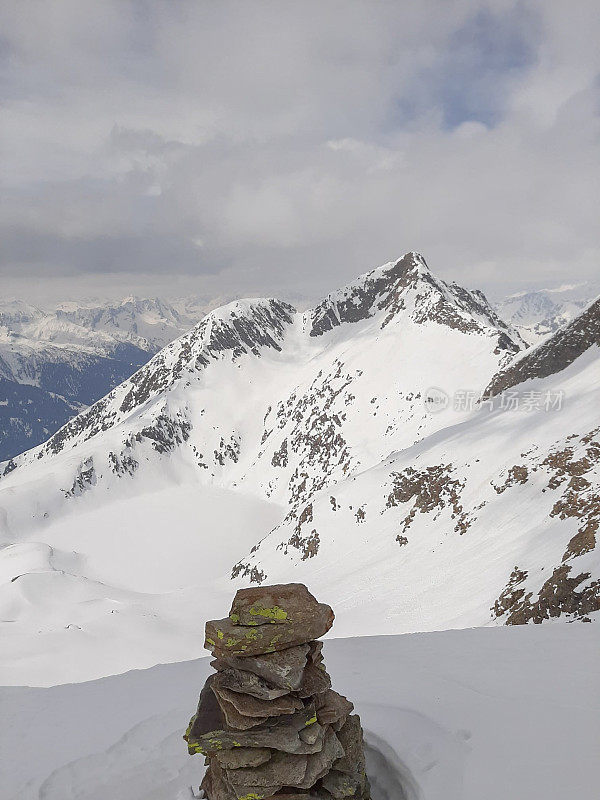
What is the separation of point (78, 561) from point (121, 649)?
64396mm

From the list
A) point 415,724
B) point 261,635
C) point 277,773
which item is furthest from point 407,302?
point 277,773

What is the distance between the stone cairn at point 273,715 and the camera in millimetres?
9156

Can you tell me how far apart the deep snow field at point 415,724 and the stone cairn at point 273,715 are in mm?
1594

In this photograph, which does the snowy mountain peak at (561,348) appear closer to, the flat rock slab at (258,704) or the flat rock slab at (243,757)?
the flat rock slab at (258,704)

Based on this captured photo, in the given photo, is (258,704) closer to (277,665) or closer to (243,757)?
(277,665)

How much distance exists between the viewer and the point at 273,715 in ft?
29.9

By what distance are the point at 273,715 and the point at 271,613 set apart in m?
1.87

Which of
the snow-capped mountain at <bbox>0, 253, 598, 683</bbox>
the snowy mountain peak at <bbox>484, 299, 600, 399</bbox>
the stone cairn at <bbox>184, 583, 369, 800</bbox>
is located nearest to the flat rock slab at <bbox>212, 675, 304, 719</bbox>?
the stone cairn at <bbox>184, 583, 369, 800</bbox>

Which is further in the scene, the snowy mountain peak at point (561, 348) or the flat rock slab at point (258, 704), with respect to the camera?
the snowy mountain peak at point (561, 348)

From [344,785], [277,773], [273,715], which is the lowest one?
[344,785]

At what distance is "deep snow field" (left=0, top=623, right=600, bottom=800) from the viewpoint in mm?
9078

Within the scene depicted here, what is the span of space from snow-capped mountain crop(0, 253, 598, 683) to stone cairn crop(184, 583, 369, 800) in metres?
13.5

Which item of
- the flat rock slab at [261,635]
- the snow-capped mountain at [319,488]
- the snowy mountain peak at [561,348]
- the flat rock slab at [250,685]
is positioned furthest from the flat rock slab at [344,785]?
the snowy mountain peak at [561,348]

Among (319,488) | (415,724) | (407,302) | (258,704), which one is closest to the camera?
(258,704)
